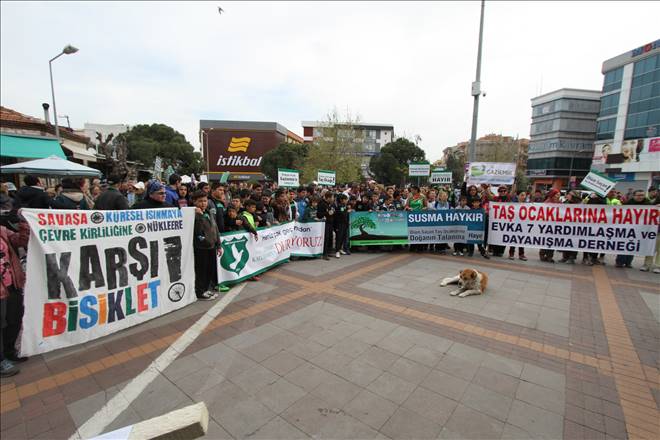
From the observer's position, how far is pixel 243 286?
5984 mm

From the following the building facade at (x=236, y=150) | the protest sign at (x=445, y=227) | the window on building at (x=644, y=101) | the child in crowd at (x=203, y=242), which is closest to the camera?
the child in crowd at (x=203, y=242)

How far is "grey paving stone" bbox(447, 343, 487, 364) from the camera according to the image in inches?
141

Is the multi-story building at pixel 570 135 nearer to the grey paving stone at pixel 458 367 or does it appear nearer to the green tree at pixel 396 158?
the green tree at pixel 396 158

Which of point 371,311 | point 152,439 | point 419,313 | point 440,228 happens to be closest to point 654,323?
point 419,313

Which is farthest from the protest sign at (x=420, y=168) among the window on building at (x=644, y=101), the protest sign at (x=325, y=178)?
the window on building at (x=644, y=101)

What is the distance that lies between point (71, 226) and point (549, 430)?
525 centimetres

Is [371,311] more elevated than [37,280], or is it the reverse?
[37,280]

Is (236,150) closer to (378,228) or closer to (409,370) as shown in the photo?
(378,228)

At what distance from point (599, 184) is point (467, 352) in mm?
7347

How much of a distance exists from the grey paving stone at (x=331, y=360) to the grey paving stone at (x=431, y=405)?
32.1 inches

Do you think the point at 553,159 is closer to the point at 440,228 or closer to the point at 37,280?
the point at 440,228

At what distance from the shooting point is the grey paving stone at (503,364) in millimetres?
3344

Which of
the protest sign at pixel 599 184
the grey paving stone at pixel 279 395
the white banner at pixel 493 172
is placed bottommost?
the grey paving stone at pixel 279 395

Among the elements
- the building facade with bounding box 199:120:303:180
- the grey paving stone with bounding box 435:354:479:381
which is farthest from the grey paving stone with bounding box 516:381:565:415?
the building facade with bounding box 199:120:303:180
